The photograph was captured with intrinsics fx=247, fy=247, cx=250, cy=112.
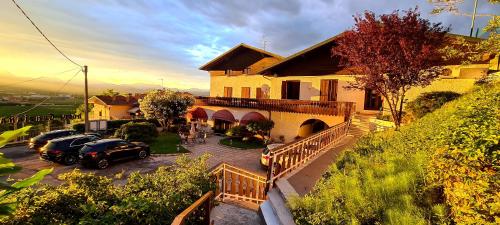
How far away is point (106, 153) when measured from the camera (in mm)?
14789

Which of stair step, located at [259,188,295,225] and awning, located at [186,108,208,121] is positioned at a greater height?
awning, located at [186,108,208,121]

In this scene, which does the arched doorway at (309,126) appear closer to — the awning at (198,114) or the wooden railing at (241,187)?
the awning at (198,114)

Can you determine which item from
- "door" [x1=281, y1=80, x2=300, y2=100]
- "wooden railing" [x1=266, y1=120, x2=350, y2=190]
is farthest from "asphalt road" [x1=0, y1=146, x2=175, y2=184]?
"door" [x1=281, y1=80, x2=300, y2=100]

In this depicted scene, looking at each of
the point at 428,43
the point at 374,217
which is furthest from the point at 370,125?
the point at 374,217

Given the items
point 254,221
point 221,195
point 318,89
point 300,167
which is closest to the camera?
point 254,221

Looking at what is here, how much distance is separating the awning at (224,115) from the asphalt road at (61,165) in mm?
7408

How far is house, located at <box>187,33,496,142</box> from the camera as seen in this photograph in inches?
715

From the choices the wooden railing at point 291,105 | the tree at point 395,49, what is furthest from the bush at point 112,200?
the wooden railing at point 291,105

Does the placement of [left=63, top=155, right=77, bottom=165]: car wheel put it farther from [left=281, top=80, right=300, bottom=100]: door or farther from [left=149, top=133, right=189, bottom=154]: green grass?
[left=281, top=80, right=300, bottom=100]: door

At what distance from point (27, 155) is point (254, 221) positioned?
18970 millimetres

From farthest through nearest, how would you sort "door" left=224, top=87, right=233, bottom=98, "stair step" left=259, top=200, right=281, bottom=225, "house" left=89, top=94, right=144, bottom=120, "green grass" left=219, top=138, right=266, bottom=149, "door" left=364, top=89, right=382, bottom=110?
"house" left=89, top=94, right=144, bottom=120 < "door" left=224, top=87, right=233, bottom=98 < "green grass" left=219, top=138, right=266, bottom=149 < "door" left=364, top=89, right=382, bottom=110 < "stair step" left=259, top=200, right=281, bottom=225

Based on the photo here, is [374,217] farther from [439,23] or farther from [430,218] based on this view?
[439,23]

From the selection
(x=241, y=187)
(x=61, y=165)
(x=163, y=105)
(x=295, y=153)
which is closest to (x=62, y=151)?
(x=61, y=165)

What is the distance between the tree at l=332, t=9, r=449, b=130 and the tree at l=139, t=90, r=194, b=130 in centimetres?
1898
